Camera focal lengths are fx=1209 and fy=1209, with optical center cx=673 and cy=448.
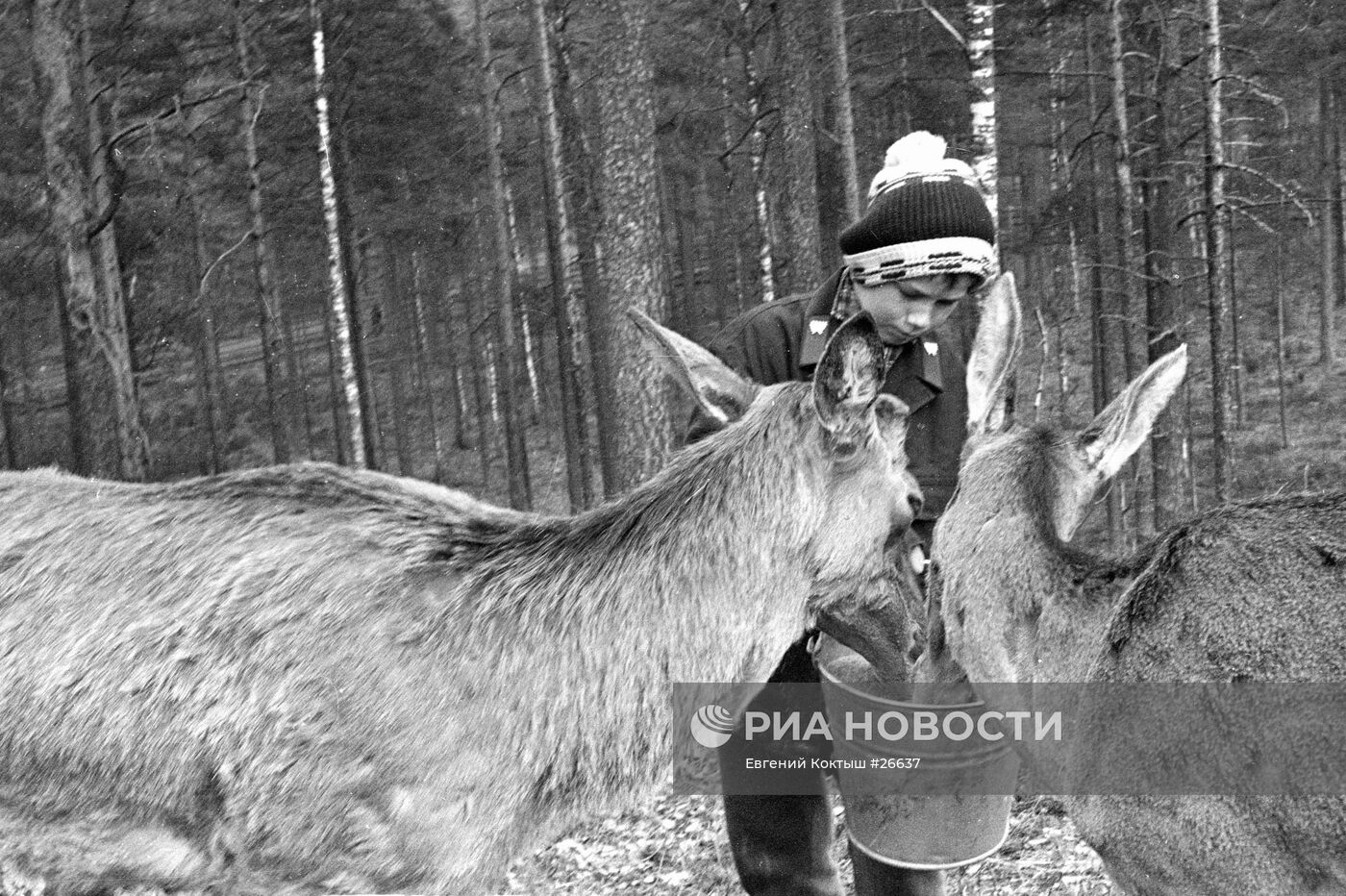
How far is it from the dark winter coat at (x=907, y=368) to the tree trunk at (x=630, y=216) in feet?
20.5

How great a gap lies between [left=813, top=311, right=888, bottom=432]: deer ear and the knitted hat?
2.08 ft

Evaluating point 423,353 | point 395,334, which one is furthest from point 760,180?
point 395,334

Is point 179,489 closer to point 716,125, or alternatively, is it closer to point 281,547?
point 281,547

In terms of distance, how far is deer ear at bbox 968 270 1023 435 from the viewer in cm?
411

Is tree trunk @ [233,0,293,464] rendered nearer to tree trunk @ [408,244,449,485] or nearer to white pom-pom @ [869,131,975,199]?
tree trunk @ [408,244,449,485]

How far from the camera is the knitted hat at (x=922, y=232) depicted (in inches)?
160

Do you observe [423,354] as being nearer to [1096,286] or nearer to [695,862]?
[1096,286]

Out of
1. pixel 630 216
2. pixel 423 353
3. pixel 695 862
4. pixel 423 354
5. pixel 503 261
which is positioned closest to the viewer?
pixel 695 862

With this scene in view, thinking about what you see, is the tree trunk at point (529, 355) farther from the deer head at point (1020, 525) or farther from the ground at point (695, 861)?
the deer head at point (1020, 525)

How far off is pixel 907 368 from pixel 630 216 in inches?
277

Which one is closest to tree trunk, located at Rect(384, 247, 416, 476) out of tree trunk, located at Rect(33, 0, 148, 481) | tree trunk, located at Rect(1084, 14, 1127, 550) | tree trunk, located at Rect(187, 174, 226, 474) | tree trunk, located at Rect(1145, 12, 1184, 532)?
tree trunk, located at Rect(187, 174, 226, 474)

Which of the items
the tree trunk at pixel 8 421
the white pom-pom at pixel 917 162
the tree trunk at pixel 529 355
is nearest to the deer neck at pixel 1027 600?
the white pom-pom at pixel 917 162

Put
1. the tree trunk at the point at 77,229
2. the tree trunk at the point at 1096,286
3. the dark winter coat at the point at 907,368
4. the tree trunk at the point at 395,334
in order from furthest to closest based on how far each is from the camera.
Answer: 1. the tree trunk at the point at 395,334
2. the tree trunk at the point at 1096,286
3. the tree trunk at the point at 77,229
4. the dark winter coat at the point at 907,368

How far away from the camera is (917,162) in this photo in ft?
14.3
